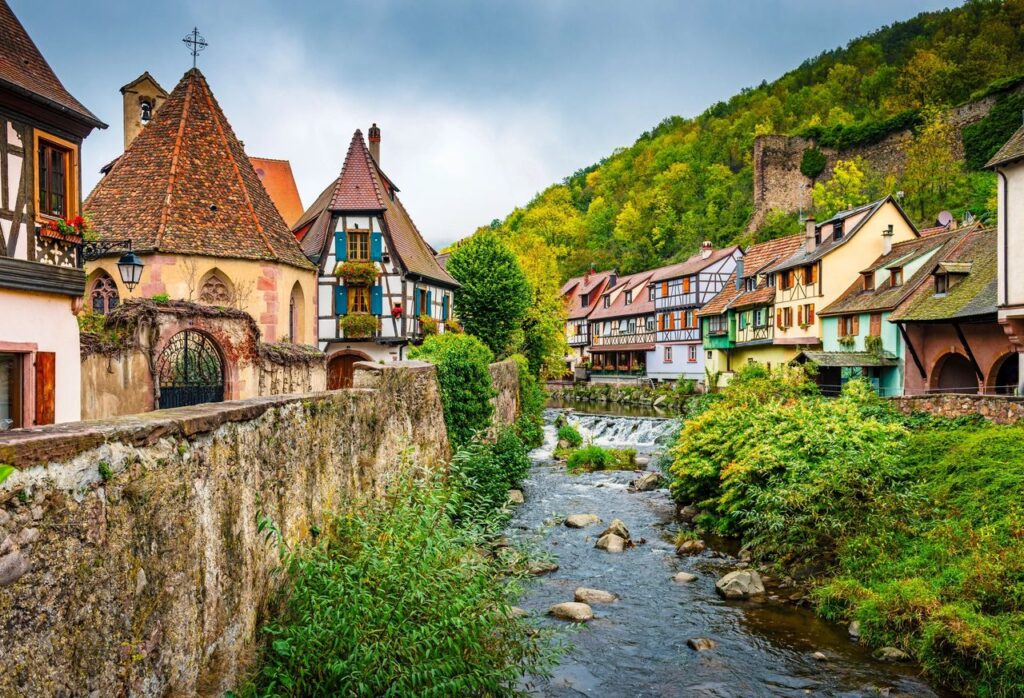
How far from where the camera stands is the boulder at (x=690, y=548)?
47.8 ft

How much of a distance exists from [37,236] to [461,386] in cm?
833

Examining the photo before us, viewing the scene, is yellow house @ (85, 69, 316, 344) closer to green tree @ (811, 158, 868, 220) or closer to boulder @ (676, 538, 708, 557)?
boulder @ (676, 538, 708, 557)

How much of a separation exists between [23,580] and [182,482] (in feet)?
4.41

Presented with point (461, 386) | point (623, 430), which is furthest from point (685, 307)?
point (461, 386)

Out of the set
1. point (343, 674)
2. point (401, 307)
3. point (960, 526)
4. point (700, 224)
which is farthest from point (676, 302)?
point (343, 674)

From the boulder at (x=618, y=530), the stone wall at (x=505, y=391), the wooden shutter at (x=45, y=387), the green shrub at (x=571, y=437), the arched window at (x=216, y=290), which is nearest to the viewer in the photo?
the wooden shutter at (x=45, y=387)

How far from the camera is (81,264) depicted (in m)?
12.1

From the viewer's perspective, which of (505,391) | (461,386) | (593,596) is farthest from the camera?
(505,391)

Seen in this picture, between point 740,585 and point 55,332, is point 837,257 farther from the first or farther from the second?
point 55,332

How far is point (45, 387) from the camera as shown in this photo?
36.3 ft

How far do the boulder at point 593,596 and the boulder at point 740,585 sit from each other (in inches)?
72.1

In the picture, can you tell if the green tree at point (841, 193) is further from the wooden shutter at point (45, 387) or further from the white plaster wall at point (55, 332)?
the wooden shutter at point (45, 387)

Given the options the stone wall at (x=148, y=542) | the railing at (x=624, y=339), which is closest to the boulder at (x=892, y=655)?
the stone wall at (x=148, y=542)

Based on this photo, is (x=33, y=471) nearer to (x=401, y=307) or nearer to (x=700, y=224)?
(x=401, y=307)
